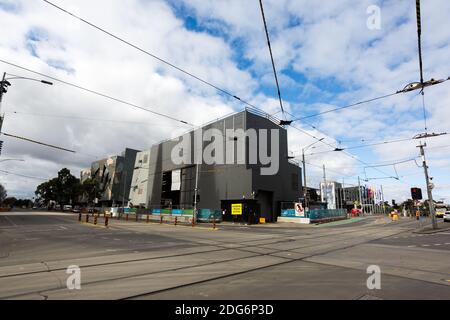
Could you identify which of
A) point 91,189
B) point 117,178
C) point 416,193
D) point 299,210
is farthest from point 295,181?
point 91,189

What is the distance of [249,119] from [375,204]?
92.2m

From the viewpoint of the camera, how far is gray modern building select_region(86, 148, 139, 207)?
8481cm

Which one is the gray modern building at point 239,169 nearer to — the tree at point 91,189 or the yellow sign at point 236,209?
the yellow sign at point 236,209

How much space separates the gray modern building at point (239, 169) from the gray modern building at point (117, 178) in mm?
32015

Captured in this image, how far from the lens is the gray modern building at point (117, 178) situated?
84812mm

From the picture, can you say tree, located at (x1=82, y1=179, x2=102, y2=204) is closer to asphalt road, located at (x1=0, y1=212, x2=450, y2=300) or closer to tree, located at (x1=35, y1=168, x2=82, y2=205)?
tree, located at (x1=35, y1=168, x2=82, y2=205)

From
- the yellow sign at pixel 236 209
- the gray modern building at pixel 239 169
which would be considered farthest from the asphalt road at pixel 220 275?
the yellow sign at pixel 236 209

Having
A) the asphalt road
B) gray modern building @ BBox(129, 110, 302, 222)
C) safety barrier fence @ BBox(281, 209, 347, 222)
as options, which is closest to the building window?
gray modern building @ BBox(129, 110, 302, 222)

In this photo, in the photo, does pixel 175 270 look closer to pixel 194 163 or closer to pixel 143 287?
pixel 143 287

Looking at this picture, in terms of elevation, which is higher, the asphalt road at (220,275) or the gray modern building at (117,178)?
the gray modern building at (117,178)

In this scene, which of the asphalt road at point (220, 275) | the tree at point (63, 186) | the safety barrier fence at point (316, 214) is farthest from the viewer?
the tree at point (63, 186)

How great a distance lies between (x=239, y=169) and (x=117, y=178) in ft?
179

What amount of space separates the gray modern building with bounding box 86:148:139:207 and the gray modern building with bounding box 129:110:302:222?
32.0 metres
